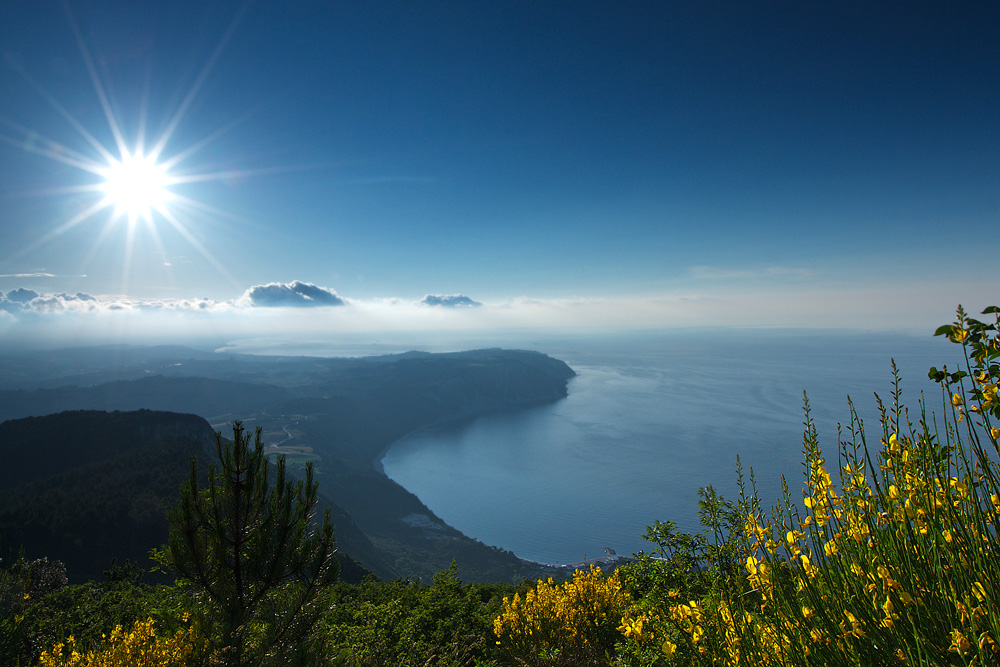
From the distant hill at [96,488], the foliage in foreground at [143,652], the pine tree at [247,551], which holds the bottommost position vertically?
the distant hill at [96,488]

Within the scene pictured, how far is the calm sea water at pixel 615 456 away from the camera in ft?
206

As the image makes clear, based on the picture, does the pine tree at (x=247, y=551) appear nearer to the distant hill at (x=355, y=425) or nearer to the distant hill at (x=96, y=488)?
the distant hill at (x=96, y=488)

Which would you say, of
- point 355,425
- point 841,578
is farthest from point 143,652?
point 355,425

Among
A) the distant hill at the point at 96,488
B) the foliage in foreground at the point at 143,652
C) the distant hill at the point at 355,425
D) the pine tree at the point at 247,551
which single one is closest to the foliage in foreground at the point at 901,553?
the pine tree at the point at 247,551

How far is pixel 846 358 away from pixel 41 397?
305 m

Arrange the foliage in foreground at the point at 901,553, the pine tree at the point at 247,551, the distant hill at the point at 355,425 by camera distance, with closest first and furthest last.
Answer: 1. the foliage in foreground at the point at 901,553
2. the pine tree at the point at 247,551
3. the distant hill at the point at 355,425

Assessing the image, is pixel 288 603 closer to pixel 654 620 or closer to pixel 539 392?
pixel 654 620

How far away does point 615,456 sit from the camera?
8662 cm

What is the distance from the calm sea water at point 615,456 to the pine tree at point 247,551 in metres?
34.8

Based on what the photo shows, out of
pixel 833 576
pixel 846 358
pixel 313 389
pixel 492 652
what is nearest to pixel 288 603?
pixel 833 576

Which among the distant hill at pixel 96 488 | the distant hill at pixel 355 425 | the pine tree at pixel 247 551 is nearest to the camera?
the pine tree at pixel 247 551

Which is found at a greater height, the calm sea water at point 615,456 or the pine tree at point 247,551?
the pine tree at point 247,551

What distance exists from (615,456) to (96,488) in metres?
76.3

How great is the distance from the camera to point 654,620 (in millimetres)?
4250
